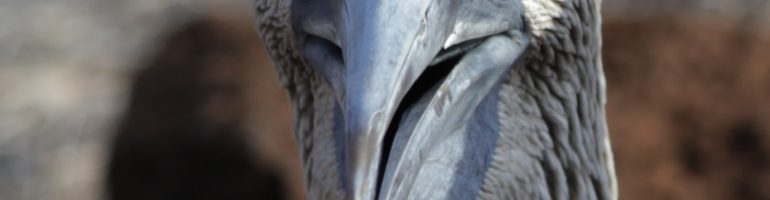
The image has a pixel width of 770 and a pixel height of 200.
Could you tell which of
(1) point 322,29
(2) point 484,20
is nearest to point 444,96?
(2) point 484,20

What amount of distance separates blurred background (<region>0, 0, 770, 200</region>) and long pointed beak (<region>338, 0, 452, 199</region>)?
11.6ft

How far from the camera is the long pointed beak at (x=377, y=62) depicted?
2.77 metres

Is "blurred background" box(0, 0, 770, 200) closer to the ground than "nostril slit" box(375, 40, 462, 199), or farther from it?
closer to the ground

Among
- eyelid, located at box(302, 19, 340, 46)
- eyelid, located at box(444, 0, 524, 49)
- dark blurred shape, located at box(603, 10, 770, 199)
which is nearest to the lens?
eyelid, located at box(444, 0, 524, 49)

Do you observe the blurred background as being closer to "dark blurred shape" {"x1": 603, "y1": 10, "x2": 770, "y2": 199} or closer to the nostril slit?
"dark blurred shape" {"x1": 603, "y1": 10, "x2": 770, "y2": 199}

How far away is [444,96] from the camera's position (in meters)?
2.99

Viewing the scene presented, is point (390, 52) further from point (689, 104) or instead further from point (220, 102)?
point (220, 102)

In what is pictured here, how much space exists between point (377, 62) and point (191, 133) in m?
4.16

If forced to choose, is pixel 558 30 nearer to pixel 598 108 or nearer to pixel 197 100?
pixel 598 108

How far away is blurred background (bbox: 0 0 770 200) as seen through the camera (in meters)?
6.41

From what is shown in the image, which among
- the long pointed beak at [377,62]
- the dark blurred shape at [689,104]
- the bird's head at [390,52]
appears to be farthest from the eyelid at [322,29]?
the dark blurred shape at [689,104]

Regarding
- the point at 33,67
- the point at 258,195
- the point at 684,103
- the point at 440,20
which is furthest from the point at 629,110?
the point at 440,20

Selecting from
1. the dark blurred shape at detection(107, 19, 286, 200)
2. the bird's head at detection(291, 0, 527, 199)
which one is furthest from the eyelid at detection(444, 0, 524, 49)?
the dark blurred shape at detection(107, 19, 286, 200)

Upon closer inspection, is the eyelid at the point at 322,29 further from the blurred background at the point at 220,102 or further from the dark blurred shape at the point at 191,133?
the dark blurred shape at the point at 191,133
